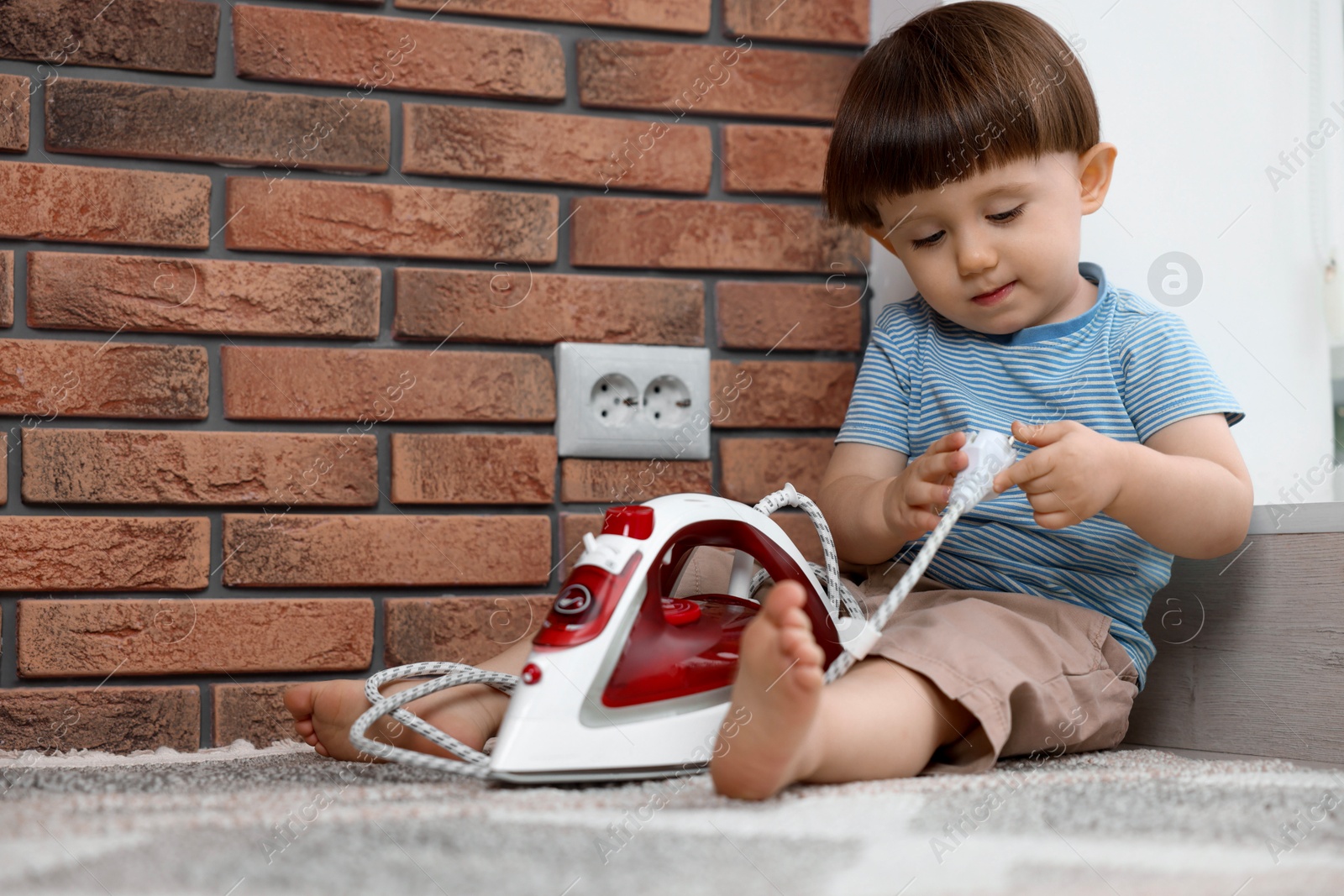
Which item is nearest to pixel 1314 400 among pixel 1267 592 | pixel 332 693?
pixel 1267 592

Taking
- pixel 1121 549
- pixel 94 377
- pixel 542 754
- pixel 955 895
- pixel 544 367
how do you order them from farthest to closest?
pixel 544 367, pixel 94 377, pixel 1121 549, pixel 542 754, pixel 955 895

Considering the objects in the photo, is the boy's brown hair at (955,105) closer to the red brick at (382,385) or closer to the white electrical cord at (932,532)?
the white electrical cord at (932,532)

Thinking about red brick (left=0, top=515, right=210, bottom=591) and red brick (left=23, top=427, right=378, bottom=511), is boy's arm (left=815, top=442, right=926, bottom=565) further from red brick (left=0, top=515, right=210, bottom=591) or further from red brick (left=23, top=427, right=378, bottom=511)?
red brick (left=0, top=515, right=210, bottom=591)

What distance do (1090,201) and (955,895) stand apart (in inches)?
30.5

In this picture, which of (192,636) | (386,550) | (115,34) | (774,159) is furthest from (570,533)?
(115,34)

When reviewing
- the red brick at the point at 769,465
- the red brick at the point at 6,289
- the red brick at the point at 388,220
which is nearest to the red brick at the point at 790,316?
the red brick at the point at 769,465

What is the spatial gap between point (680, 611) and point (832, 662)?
Answer: 0.43 feet

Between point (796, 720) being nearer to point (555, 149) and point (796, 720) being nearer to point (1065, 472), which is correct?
point (1065, 472)

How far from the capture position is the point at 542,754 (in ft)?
2.28

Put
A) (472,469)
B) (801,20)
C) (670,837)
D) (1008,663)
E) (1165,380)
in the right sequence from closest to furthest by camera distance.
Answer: (670,837)
(1008,663)
(1165,380)
(472,469)
(801,20)

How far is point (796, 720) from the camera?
63 cm

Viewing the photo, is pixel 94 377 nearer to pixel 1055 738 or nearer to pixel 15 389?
pixel 15 389

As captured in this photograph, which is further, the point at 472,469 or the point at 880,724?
the point at 472,469

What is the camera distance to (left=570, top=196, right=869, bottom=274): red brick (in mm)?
1232
